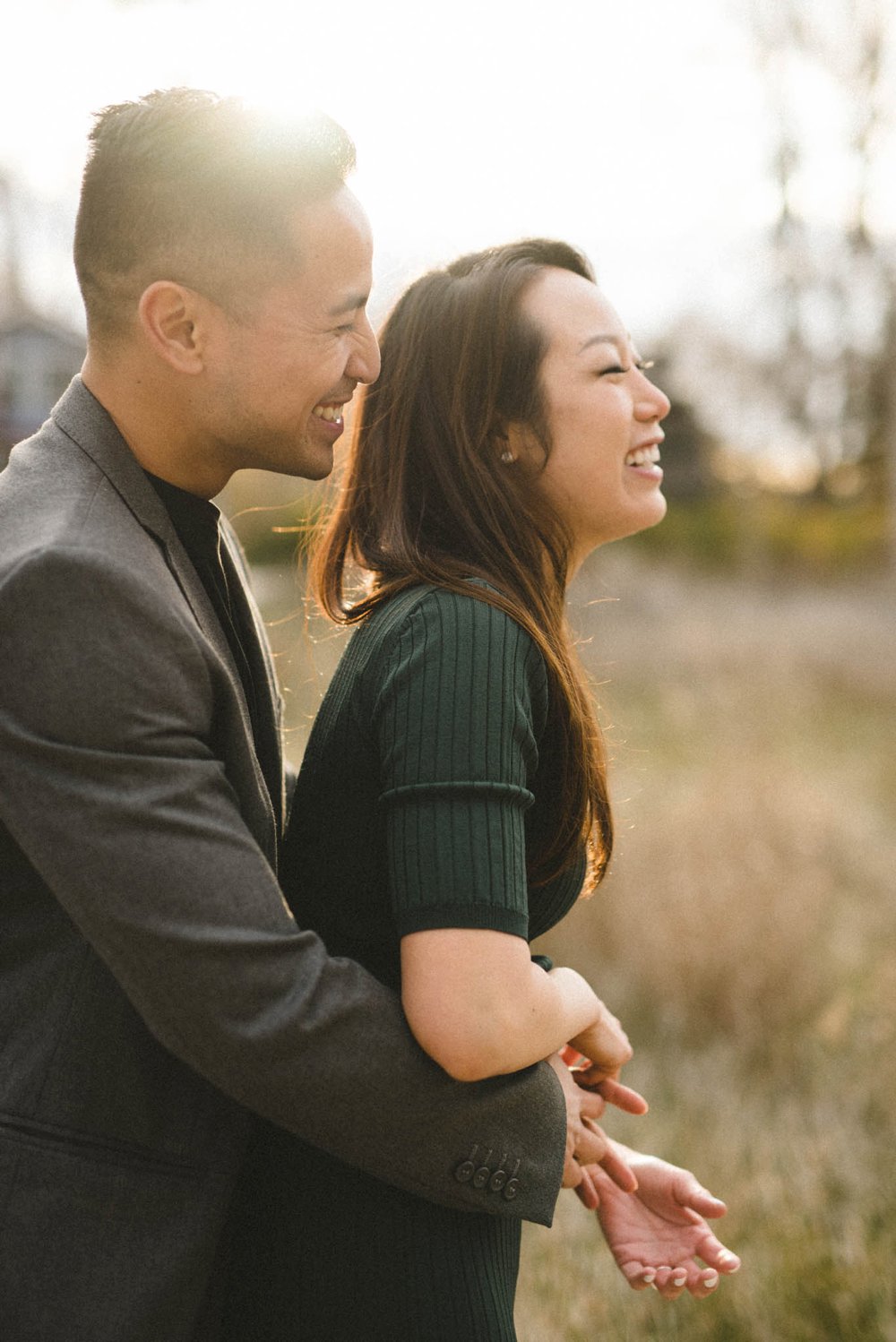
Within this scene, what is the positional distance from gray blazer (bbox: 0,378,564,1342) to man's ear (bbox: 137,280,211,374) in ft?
0.36

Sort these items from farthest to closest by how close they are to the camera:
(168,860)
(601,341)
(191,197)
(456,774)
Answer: (601,341), (191,197), (456,774), (168,860)

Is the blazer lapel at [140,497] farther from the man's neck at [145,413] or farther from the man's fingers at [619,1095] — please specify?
the man's fingers at [619,1095]

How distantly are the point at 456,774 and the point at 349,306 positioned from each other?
637 millimetres

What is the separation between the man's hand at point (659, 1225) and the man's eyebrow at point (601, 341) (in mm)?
1187

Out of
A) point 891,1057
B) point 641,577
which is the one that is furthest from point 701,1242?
point 641,577

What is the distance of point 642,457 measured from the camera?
6.48 feet

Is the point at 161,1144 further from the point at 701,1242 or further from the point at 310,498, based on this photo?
the point at 310,498

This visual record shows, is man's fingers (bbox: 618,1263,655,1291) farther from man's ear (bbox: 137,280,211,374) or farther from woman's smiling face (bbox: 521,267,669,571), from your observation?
man's ear (bbox: 137,280,211,374)

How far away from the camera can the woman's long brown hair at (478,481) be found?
67.4 inches

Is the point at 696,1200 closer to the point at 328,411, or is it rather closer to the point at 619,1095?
the point at 619,1095

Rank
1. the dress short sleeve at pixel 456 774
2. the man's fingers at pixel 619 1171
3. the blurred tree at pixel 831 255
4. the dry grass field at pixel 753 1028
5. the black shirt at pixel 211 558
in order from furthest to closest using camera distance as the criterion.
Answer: the blurred tree at pixel 831 255
the dry grass field at pixel 753 1028
the man's fingers at pixel 619 1171
the black shirt at pixel 211 558
the dress short sleeve at pixel 456 774

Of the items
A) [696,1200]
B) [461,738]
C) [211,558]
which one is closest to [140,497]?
[211,558]

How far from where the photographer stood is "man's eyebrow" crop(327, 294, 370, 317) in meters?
1.63

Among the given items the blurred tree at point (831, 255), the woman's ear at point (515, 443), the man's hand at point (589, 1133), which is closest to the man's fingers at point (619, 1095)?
the man's hand at point (589, 1133)
